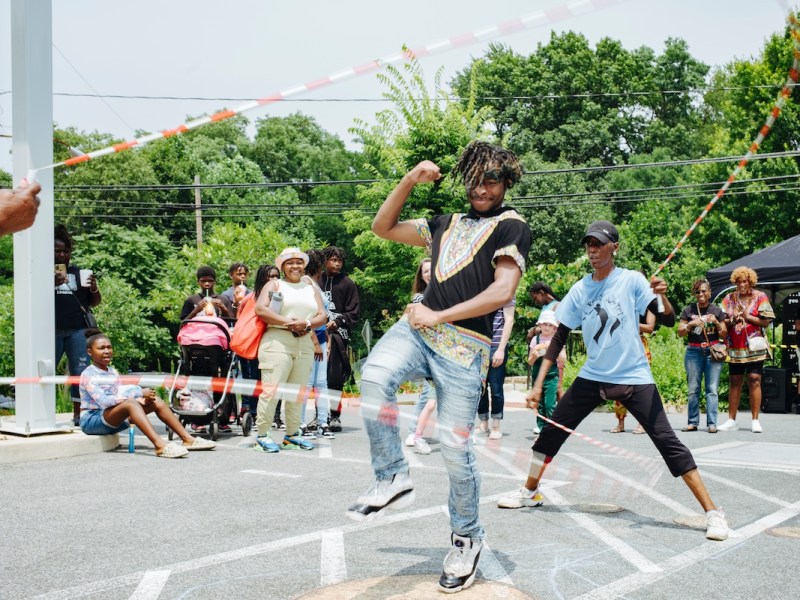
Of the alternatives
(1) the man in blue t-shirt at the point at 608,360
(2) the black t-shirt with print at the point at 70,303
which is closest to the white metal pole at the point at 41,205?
(2) the black t-shirt with print at the point at 70,303

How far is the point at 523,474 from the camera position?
7594mm

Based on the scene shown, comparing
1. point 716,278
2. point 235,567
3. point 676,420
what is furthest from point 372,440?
point 716,278

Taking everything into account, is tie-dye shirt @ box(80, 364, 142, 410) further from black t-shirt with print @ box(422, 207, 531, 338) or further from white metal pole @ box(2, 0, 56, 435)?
black t-shirt with print @ box(422, 207, 531, 338)

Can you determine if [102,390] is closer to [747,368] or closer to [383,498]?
[383,498]

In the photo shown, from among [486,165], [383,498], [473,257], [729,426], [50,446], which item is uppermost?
[486,165]

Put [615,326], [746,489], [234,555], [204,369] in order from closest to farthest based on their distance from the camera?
[234,555], [615,326], [746,489], [204,369]

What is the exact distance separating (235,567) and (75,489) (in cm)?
275

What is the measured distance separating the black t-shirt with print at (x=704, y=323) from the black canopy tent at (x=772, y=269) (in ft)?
9.51

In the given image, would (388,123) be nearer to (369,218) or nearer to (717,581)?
(369,218)

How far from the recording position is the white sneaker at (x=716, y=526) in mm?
5133

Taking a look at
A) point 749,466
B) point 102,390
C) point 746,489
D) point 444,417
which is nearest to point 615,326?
point 444,417

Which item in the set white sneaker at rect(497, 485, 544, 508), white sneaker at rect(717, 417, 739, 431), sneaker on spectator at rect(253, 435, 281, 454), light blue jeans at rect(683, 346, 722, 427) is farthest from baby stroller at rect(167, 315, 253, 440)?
white sneaker at rect(717, 417, 739, 431)

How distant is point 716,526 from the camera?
17.0 feet

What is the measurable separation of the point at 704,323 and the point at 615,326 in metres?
6.17
